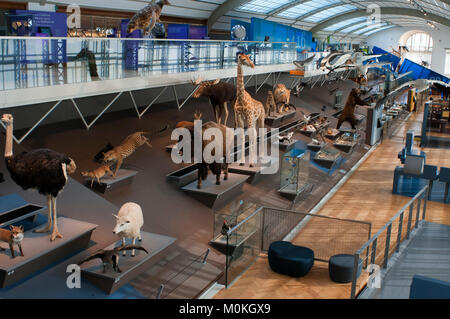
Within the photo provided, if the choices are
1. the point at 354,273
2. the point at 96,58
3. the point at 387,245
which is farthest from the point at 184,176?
the point at 354,273

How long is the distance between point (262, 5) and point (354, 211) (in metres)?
19.3

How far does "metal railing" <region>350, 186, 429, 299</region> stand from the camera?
769 centimetres

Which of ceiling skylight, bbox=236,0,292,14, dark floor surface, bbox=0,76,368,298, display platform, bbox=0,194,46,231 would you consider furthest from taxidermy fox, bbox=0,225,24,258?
Result: ceiling skylight, bbox=236,0,292,14

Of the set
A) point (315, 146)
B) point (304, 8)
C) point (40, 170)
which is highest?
point (304, 8)

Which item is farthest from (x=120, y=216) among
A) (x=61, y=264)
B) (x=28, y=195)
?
(x=28, y=195)

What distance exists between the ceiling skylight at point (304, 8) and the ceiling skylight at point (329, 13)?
2694 mm

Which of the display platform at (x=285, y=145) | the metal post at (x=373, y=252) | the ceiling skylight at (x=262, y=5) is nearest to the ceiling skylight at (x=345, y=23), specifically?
the ceiling skylight at (x=262, y=5)

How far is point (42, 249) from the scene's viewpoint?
705 cm

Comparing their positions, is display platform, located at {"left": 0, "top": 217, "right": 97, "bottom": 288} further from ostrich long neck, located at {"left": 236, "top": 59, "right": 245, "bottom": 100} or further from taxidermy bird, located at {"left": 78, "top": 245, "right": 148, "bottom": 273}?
ostrich long neck, located at {"left": 236, "top": 59, "right": 245, "bottom": 100}

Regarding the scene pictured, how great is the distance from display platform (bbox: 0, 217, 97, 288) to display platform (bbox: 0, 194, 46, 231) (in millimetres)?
239

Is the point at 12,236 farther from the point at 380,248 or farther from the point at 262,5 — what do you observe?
the point at 262,5

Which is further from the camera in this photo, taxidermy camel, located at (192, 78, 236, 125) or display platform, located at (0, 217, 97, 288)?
taxidermy camel, located at (192, 78, 236, 125)
